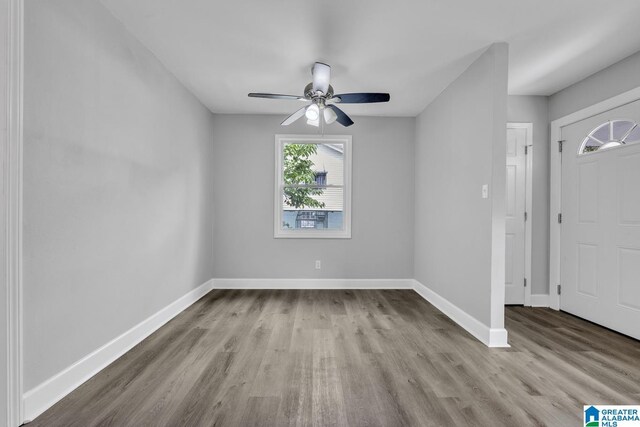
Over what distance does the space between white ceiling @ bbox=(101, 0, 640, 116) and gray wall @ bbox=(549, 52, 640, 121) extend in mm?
87

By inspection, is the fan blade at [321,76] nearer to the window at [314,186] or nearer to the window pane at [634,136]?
the window at [314,186]

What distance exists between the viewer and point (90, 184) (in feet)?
6.81

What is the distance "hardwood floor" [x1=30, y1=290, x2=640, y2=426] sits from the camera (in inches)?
66.8

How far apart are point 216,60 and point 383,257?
329 centimetres

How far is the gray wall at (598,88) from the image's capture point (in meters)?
2.89

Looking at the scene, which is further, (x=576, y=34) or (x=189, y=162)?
(x=189, y=162)

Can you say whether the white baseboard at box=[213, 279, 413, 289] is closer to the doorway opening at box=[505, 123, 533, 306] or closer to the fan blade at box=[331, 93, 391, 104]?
the doorway opening at box=[505, 123, 533, 306]

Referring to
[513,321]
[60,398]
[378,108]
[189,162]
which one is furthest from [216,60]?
[513,321]

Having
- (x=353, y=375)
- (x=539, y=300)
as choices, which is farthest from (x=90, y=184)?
(x=539, y=300)

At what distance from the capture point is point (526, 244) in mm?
3828

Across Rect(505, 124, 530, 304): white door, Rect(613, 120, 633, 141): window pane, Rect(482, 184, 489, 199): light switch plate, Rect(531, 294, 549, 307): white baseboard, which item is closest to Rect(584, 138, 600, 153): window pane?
Rect(613, 120, 633, 141): window pane

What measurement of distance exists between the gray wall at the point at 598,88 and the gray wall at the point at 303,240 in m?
1.87

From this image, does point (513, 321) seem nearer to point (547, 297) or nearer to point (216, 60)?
point (547, 297)

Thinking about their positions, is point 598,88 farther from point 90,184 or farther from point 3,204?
point 3,204
